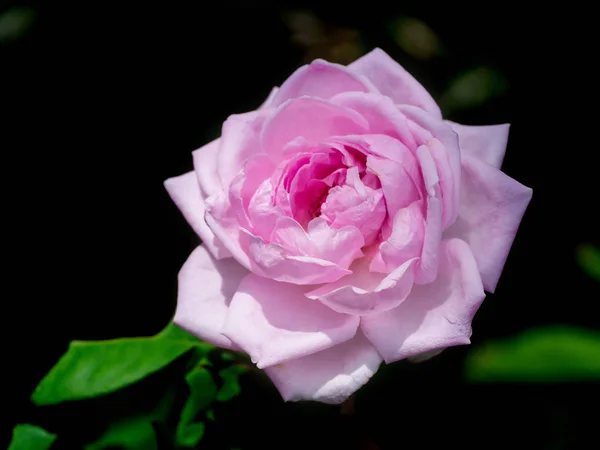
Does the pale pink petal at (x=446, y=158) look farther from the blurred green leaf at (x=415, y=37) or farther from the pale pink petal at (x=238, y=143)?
the blurred green leaf at (x=415, y=37)

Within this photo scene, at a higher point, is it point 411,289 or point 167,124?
point 167,124

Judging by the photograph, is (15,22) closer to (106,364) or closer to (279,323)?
(106,364)

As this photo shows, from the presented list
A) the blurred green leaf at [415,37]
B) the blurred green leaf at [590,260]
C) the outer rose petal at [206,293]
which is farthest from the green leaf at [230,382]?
the blurred green leaf at [415,37]

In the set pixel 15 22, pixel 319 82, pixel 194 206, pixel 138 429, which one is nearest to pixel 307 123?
pixel 319 82

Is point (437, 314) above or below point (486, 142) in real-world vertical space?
below

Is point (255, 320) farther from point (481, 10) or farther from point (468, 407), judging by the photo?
point (481, 10)

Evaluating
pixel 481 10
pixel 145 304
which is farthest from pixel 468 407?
pixel 481 10

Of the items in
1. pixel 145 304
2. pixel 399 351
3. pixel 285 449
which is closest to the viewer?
pixel 399 351
